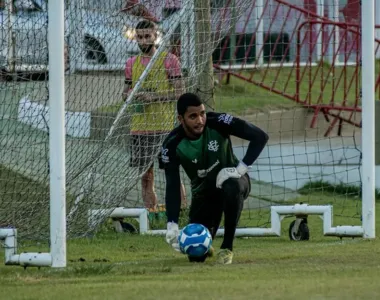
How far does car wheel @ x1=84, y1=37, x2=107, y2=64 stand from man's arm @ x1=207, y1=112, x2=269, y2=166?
1.91 meters

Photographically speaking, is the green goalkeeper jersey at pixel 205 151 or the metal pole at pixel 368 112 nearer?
the green goalkeeper jersey at pixel 205 151

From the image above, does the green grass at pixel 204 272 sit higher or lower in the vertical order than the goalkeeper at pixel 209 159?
lower

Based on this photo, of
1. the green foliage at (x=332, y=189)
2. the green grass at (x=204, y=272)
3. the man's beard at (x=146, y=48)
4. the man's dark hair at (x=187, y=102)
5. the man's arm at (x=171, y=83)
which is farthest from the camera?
Answer: the green foliage at (x=332, y=189)

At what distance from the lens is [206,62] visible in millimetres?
12680

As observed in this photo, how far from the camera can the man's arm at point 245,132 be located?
9992 millimetres

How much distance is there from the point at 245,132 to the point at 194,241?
1.09 metres

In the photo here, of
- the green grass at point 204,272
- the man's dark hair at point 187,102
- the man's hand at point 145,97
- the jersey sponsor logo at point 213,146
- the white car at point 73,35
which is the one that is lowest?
the green grass at point 204,272

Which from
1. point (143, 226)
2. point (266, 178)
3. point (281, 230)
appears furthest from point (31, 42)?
point (266, 178)

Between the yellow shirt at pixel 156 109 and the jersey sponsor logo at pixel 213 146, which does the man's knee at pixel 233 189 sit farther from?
the yellow shirt at pixel 156 109

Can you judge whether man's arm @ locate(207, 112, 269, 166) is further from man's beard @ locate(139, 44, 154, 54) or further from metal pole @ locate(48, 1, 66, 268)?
man's beard @ locate(139, 44, 154, 54)

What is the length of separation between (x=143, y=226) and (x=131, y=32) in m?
1.98

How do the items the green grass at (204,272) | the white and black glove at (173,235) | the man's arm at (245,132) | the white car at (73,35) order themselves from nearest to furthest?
the green grass at (204,272)
the white and black glove at (173,235)
the man's arm at (245,132)
the white car at (73,35)

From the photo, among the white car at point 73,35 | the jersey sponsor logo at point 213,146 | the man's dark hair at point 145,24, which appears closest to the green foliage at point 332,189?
the man's dark hair at point 145,24

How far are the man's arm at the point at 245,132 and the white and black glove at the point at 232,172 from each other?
5 centimetres
